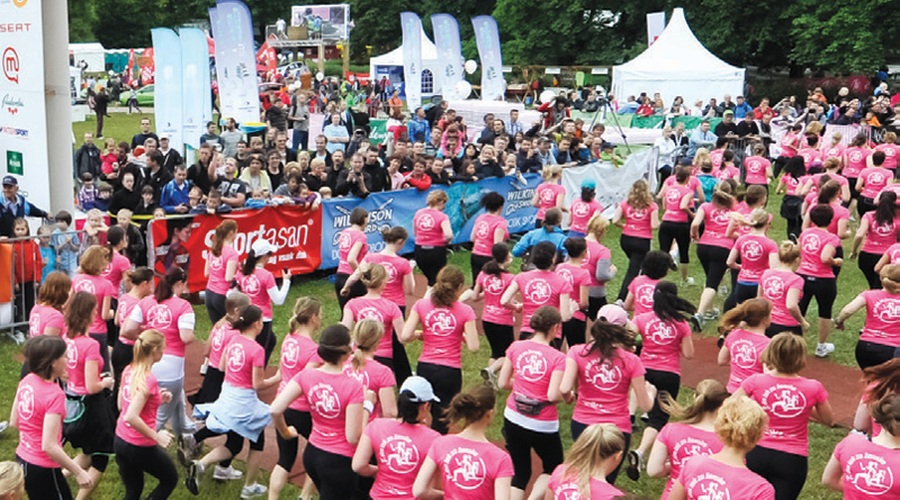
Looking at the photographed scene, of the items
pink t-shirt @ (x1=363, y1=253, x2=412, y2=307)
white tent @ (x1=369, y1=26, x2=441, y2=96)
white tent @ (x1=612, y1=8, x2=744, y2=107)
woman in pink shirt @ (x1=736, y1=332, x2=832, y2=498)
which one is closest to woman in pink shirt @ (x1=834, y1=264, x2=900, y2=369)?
woman in pink shirt @ (x1=736, y1=332, x2=832, y2=498)

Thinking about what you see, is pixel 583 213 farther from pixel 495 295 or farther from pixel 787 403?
pixel 787 403

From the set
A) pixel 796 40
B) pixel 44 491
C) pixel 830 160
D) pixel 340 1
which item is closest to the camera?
pixel 44 491

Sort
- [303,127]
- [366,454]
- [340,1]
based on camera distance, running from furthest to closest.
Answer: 1. [340,1]
2. [303,127]
3. [366,454]

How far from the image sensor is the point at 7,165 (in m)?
12.5

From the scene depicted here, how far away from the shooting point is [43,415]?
586 centimetres

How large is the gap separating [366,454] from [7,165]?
356 inches

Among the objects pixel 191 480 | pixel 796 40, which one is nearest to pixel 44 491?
pixel 191 480

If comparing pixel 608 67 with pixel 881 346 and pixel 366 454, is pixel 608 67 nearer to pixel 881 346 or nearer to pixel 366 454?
pixel 881 346

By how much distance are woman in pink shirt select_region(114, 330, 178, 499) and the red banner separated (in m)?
6.13

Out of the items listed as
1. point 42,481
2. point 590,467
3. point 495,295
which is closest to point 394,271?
point 495,295

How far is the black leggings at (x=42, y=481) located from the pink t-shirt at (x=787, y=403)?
4.36m

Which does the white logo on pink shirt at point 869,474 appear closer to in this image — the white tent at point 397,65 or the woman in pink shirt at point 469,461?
the woman in pink shirt at point 469,461

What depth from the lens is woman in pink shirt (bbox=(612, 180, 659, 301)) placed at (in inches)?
465

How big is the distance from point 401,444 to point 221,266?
16.0 ft
